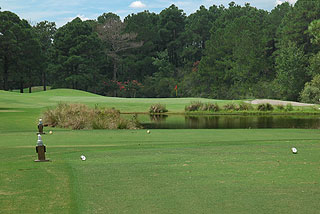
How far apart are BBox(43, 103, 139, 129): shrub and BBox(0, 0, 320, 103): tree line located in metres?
30.5

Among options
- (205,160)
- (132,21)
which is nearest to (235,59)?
(132,21)

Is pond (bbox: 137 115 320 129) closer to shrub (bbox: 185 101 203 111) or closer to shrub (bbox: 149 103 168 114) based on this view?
shrub (bbox: 149 103 168 114)

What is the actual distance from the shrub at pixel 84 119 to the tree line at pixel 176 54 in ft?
100

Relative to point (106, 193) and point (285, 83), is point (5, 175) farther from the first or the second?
point (285, 83)

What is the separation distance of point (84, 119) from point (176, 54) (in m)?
63.6

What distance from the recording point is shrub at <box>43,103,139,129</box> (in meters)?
22.5

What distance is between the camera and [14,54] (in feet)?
218

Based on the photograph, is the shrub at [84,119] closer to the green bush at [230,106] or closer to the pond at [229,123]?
the pond at [229,123]

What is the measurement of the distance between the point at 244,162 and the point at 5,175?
179 inches

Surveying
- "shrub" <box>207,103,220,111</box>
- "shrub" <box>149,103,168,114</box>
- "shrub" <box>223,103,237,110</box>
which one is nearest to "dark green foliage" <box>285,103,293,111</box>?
"shrub" <box>223,103,237,110</box>

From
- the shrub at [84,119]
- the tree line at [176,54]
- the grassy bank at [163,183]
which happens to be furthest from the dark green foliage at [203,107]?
A: the grassy bank at [163,183]

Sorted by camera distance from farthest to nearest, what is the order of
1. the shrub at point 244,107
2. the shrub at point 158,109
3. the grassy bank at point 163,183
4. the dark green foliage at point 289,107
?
the shrub at point 244,107 → the shrub at point 158,109 → the dark green foliage at point 289,107 → the grassy bank at point 163,183

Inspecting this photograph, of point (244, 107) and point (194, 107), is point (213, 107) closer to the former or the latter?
point (194, 107)

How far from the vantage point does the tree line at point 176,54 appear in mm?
58500
